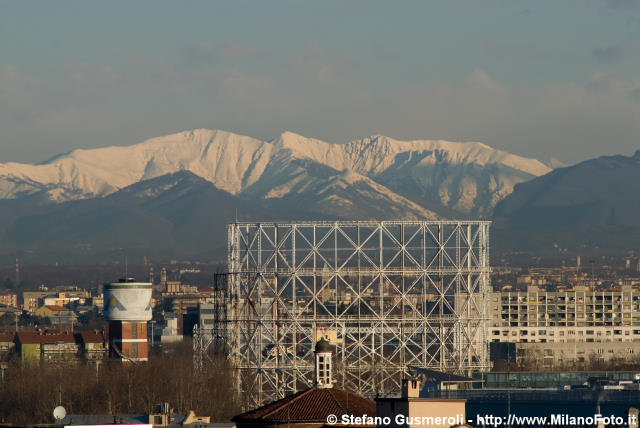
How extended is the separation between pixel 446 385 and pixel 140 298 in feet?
113

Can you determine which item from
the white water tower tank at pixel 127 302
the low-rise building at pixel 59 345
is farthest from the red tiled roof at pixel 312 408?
the low-rise building at pixel 59 345

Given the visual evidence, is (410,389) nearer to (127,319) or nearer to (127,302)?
(127,319)

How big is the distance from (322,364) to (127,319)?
74174mm

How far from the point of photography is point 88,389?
104 metres

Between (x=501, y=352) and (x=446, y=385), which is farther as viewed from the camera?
(x=501, y=352)

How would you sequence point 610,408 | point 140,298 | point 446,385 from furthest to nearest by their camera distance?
point 140,298 < point 446,385 < point 610,408

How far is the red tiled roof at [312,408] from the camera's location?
4778 cm

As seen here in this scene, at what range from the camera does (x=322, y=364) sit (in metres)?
51.0

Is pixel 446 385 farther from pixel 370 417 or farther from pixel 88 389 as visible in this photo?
pixel 370 417

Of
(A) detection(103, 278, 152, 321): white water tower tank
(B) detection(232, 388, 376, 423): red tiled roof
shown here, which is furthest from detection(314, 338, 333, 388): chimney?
(A) detection(103, 278, 152, 321): white water tower tank

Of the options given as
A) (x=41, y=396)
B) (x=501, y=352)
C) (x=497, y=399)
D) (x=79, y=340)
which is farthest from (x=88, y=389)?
(x=501, y=352)

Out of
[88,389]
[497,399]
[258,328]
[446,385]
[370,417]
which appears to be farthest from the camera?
[258,328]

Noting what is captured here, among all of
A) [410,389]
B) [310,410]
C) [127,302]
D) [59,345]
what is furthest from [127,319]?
[410,389]

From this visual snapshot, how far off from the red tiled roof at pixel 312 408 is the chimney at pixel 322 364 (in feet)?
3.26
